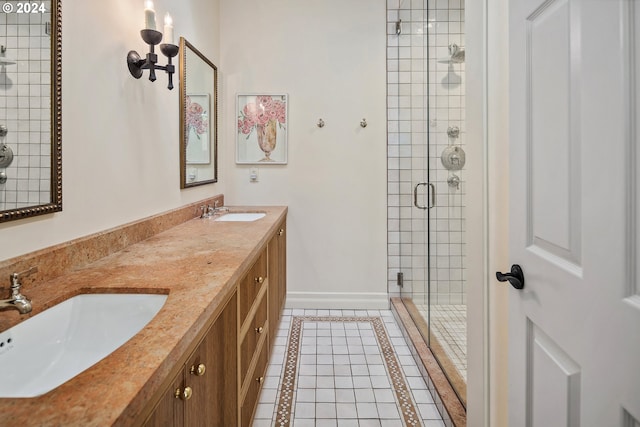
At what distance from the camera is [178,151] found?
7.43ft

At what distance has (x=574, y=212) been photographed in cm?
81

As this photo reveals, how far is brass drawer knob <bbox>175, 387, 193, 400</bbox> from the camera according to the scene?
0.77m

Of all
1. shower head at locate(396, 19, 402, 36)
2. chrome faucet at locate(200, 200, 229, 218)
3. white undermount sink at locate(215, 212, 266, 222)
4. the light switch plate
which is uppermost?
shower head at locate(396, 19, 402, 36)

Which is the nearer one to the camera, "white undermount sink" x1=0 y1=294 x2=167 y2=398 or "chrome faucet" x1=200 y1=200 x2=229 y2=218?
"white undermount sink" x1=0 y1=294 x2=167 y2=398

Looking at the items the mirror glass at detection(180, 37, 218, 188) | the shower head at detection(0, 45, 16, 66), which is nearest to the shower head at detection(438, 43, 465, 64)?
the mirror glass at detection(180, 37, 218, 188)

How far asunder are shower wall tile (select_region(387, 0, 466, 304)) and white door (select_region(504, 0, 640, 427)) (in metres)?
1.02

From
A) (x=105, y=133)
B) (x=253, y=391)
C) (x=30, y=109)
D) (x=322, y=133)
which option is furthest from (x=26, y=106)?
(x=322, y=133)

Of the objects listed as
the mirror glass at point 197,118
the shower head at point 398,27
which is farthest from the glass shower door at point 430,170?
the mirror glass at point 197,118

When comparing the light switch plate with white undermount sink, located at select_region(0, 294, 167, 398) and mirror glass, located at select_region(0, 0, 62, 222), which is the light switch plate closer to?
mirror glass, located at select_region(0, 0, 62, 222)

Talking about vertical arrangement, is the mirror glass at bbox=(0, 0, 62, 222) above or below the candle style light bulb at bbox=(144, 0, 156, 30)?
below

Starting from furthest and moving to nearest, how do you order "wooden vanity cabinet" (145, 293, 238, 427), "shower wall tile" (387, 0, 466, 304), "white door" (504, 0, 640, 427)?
"shower wall tile" (387, 0, 466, 304)
"wooden vanity cabinet" (145, 293, 238, 427)
"white door" (504, 0, 640, 427)

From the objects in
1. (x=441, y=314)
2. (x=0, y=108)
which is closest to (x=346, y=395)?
(x=441, y=314)

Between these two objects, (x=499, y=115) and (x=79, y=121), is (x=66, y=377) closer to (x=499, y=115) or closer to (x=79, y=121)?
(x=79, y=121)

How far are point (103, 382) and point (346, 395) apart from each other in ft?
5.47
